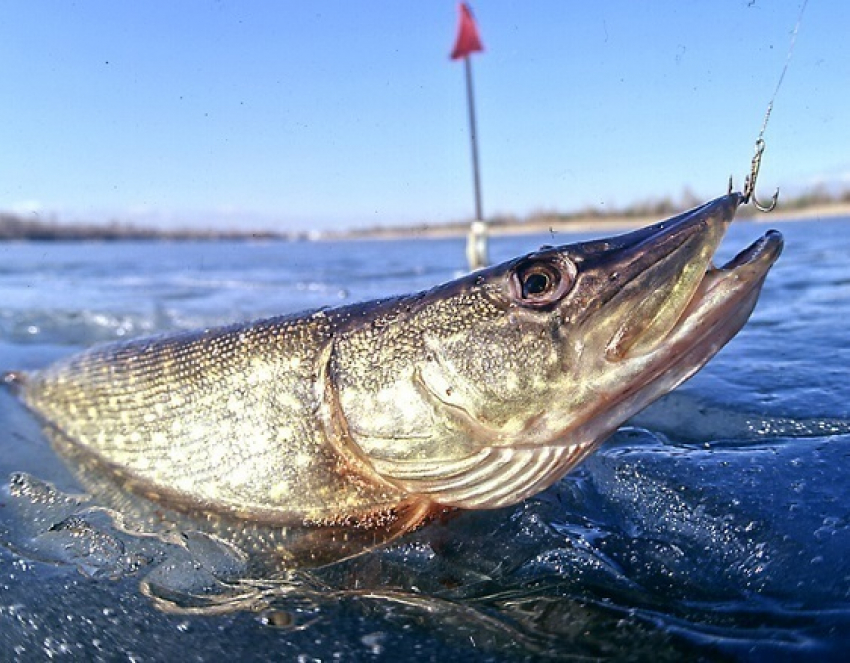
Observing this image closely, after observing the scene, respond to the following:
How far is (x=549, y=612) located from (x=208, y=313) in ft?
22.3

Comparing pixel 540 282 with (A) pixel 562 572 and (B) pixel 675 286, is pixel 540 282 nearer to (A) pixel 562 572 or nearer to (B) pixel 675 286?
(B) pixel 675 286

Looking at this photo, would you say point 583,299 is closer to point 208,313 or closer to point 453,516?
point 453,516

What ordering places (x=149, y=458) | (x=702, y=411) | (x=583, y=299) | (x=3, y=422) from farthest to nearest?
A: (x=3, y=422) < (x=702, y=411) < (x=149, y=458) < (x=583, y=299)

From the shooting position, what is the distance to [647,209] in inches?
537

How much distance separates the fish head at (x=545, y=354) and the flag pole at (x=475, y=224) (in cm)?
700

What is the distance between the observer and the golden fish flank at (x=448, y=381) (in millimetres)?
1792

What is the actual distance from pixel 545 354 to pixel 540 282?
22cm

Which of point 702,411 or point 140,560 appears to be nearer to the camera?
point 140,560

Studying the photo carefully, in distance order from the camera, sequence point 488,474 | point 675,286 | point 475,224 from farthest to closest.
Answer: point 475,224, point 488,474, point 675,286

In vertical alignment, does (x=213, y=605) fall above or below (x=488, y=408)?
below

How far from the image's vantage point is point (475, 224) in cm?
1094

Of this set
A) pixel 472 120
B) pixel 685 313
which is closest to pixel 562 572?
pixel 685 313

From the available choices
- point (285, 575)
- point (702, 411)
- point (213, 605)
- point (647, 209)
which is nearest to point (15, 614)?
point (213, 605)

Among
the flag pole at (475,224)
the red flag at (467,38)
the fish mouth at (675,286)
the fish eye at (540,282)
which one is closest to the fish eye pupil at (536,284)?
the fish eye at (540,282)
